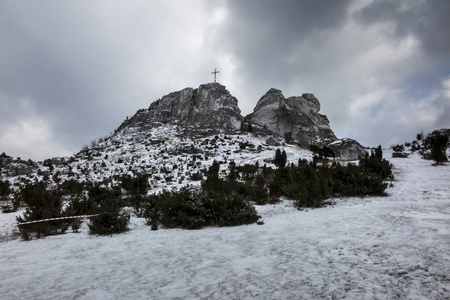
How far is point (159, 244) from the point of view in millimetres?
5078

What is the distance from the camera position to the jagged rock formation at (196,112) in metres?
48.0

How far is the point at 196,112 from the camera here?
52375mm

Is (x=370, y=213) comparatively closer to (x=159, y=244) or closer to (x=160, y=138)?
(x=159, y=244)

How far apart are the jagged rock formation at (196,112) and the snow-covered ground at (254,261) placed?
1506 inches

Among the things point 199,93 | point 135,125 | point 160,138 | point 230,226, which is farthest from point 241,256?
point 199,93

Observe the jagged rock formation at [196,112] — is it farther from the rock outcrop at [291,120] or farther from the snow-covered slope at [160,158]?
the snow-covered slope at [160,158]

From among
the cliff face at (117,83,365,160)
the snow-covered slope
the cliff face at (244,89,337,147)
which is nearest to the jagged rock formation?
the cliff face at (117,83,365,160)

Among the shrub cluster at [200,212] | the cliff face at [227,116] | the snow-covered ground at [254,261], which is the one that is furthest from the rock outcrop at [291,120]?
the snow-covered ground at [254,261]

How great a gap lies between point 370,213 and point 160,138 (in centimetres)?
3712

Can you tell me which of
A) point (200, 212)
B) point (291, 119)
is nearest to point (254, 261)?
point (200, 212)

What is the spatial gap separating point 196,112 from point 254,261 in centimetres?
5039

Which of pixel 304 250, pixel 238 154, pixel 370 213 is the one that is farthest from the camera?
pixel 238 154

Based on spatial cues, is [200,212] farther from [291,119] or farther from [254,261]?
[291,119]

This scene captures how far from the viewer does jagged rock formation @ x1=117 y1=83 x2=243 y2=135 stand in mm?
48003
